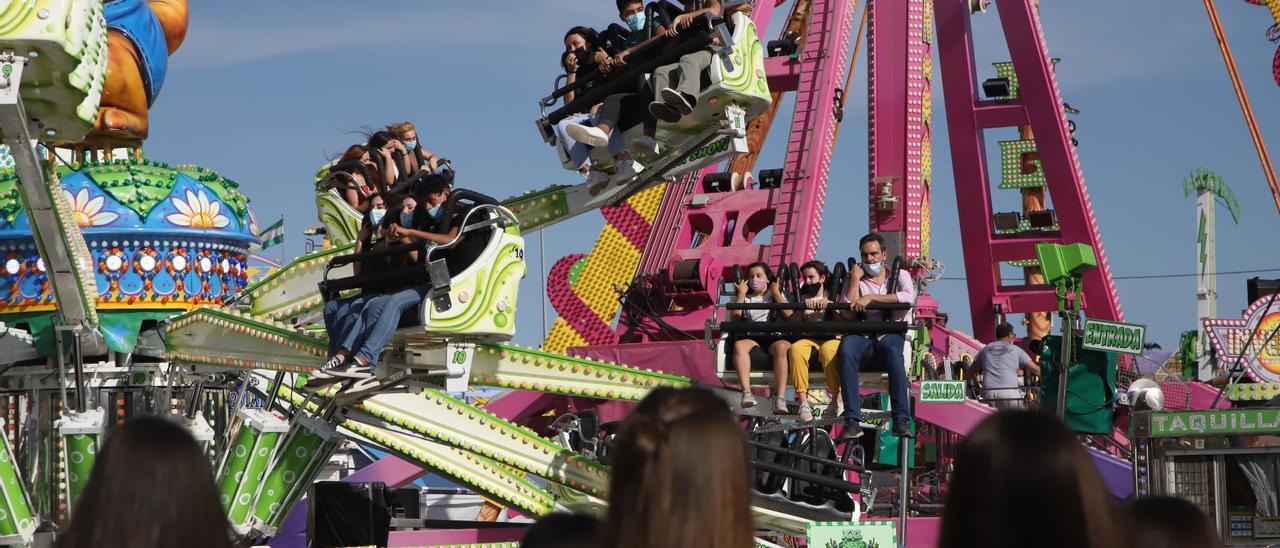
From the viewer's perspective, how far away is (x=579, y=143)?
30.4 ft

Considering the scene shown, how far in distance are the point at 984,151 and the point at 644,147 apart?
12585mm

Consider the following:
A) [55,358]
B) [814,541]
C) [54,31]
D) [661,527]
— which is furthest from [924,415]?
[661,527]

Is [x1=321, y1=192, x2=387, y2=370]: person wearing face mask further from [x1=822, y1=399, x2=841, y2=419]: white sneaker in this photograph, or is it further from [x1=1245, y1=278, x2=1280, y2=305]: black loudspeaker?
[x1=1245, y1=278, x2=1280, y2=305]: black loudspeaker

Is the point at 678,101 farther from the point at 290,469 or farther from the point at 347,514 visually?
the point at 347,514

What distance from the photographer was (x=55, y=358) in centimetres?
909

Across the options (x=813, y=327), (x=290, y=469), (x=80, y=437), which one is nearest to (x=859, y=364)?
(x=813, y=327)

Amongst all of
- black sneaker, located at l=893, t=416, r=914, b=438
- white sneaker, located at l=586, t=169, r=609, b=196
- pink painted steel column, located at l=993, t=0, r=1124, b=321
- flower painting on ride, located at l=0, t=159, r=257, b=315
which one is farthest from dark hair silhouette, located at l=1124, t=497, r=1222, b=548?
pink painted steel column, located at l=993, t=0, r=1124, b=321

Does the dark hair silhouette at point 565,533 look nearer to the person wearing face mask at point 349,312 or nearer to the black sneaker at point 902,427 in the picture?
the person wearing face mask at point 349,312

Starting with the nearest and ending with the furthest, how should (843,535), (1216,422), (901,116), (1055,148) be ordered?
(1216,422) < (843,535) < (901,116) < (1055,148)

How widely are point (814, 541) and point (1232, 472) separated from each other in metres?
1.89

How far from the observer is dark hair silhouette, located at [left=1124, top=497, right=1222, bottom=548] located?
2.65m

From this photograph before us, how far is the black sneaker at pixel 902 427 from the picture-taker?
8625mm

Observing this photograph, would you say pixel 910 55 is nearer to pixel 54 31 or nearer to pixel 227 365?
pixel 227 365

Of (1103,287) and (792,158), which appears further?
(1103,287)
